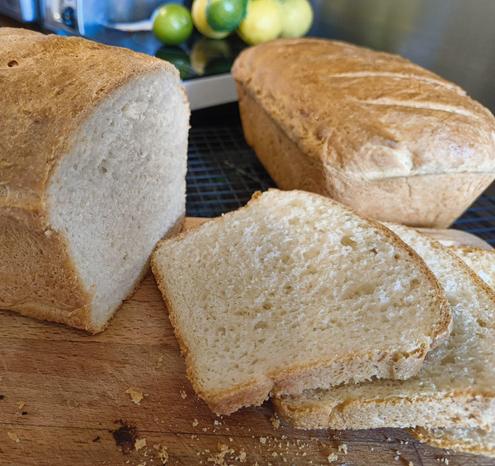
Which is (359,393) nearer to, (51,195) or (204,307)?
(204,307)

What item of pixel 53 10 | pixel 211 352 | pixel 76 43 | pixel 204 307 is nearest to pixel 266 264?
pixel 204 307

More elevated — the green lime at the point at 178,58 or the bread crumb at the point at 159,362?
the green lime at the point at 178,58

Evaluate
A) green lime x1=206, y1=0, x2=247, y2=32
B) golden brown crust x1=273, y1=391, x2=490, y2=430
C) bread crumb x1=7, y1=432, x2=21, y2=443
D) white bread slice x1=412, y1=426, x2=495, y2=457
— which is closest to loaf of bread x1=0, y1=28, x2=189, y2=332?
bread crumb x1=7, y1=432, x2=21, y2=443

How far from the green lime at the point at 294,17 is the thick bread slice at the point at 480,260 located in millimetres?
2226

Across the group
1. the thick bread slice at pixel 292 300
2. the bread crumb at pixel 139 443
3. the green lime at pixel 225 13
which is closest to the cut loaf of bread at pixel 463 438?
the thick bread slice at pixel 292 300

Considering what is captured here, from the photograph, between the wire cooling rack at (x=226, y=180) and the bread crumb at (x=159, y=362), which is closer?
the bread crumb at (x=159, y=362)

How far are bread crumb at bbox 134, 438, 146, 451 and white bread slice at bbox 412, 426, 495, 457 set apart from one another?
2.55 ft

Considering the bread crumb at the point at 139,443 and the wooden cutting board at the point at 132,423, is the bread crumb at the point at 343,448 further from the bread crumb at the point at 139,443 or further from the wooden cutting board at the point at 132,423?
the bread crumb at the point at 139,443

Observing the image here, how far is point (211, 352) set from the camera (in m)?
1.73

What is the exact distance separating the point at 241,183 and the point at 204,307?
1190mm

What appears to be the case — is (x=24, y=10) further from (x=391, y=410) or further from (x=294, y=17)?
(x=391, y=410)

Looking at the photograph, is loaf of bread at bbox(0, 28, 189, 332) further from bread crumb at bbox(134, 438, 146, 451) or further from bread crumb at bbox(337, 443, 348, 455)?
bread crumb at bbox(337, 443, 348, 455)

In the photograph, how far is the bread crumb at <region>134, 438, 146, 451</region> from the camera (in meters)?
1.55

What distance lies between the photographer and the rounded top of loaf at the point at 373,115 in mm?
2219
